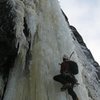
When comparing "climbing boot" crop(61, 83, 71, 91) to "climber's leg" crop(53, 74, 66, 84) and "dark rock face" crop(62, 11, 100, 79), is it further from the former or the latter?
"dark rock face" crop(62, 11, 100, 79)

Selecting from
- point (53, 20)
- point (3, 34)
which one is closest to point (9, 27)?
point (3, 34)

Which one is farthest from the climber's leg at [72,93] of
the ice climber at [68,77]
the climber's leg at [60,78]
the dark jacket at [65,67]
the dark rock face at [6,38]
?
the dark rock face at [6,38]

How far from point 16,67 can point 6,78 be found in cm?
44

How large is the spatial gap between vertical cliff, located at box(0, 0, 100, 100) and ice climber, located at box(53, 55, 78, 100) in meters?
0.24

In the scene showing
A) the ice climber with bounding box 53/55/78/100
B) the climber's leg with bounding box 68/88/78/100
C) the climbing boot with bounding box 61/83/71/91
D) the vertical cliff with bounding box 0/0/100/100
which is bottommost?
the climber's leg with bounding box 68/88/78/100

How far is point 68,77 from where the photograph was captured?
1020 cm

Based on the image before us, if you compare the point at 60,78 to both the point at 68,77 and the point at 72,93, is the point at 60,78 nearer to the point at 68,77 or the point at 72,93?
the point at 68,77

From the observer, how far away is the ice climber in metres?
10.2

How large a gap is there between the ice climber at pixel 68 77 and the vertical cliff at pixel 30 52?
239 mm

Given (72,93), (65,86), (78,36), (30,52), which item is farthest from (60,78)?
(78,36)

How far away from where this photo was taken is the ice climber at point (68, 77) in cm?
1025

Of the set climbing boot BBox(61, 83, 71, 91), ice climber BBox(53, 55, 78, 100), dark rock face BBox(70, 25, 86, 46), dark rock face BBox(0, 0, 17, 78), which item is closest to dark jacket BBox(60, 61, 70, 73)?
ice climber BBox(53, 55, 78, 100)

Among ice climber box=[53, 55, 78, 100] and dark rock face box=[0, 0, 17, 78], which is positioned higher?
dark rock face box=[0, 0, 17, 78]

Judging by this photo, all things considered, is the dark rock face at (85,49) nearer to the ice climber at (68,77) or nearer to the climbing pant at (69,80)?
the ice climber at (68,77)
